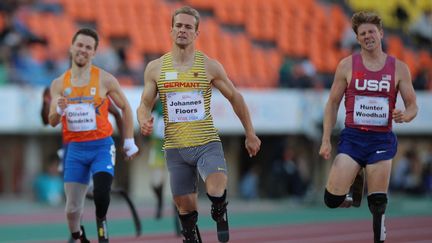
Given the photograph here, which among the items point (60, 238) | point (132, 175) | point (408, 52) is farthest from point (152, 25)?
point (60, 238)

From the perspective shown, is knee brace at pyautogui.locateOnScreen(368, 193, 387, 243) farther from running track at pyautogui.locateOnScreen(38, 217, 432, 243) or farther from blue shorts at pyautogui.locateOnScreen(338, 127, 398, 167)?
running track at pyautogui.locateOnScreen(38, 217, 432, 243)

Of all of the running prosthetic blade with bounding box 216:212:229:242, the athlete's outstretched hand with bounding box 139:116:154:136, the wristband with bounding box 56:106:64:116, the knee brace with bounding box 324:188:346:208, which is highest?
the wristband with bounding box 56:106:64:116

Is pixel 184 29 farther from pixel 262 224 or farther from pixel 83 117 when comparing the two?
pixel 262 224

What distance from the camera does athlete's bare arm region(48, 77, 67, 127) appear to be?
36.1 ft

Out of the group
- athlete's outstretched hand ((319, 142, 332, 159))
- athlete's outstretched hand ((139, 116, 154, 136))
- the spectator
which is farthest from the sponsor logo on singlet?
the spectator

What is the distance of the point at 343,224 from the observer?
59.8ft

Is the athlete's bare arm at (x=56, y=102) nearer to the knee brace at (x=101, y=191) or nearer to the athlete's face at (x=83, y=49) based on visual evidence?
the athlete's face at (x=83, y=49)

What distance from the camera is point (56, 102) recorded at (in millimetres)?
11094

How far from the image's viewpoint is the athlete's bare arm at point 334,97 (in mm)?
10609

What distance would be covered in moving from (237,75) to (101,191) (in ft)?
57.7

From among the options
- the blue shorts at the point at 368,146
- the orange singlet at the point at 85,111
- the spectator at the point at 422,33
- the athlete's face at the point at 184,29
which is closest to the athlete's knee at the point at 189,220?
the athlete's face at the point at 184,29

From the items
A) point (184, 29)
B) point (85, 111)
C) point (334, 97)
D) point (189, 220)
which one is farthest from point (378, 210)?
point (85, 111)

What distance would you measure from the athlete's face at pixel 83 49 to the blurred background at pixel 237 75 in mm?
12628

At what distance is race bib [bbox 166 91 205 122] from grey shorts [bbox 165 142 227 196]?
28cm
